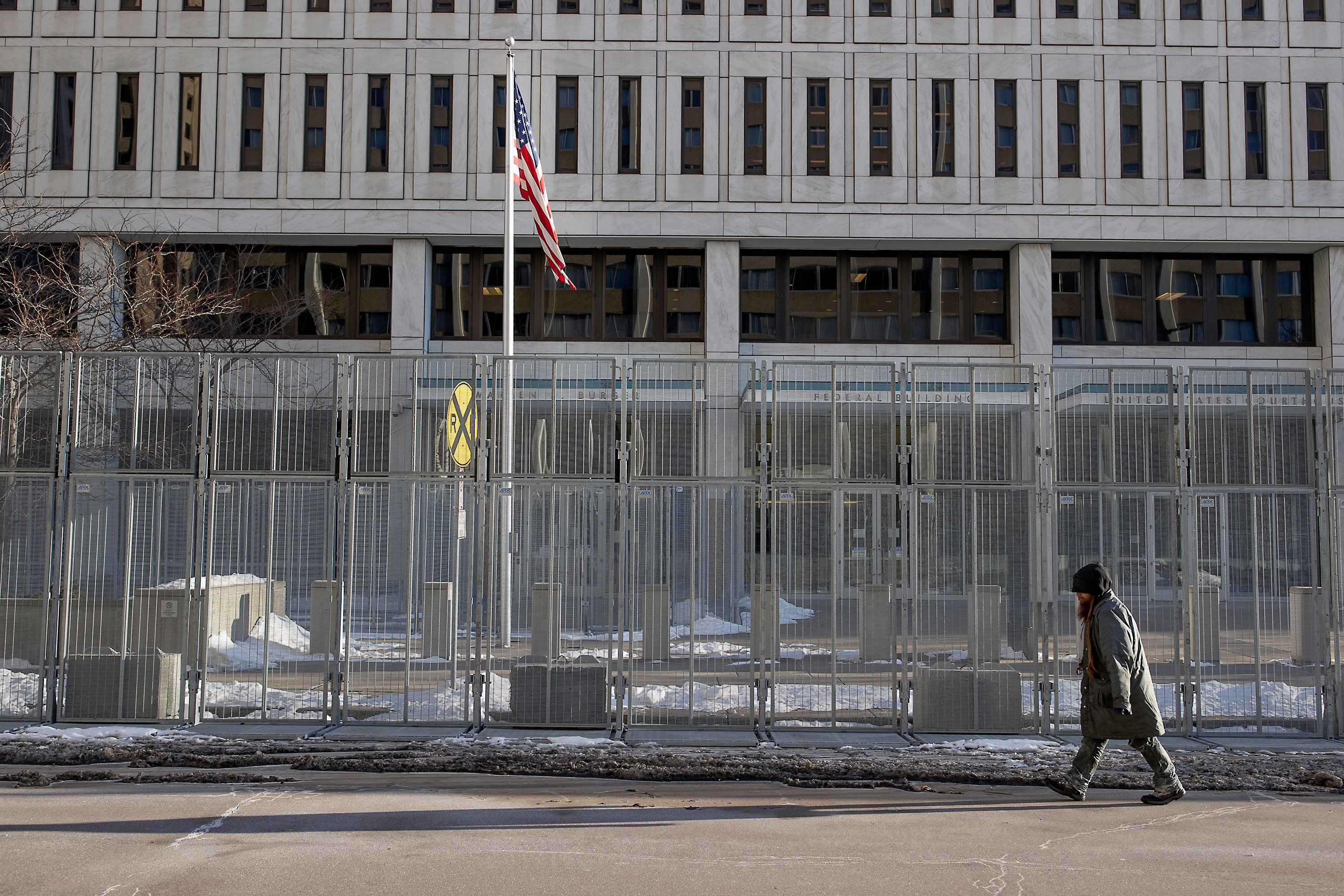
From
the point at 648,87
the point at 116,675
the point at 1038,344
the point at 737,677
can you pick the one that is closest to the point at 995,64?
the point at 1038,344

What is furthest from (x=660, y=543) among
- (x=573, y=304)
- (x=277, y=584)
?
(x=573, y=304)

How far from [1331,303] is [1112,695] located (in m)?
24.9

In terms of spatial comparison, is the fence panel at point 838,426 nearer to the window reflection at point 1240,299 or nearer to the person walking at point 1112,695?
the person walking at point 1112,695

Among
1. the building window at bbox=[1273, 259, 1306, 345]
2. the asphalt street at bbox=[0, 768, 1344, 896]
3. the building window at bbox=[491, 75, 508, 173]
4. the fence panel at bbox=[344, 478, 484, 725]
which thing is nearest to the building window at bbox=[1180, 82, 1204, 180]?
the building window at bbox=[1273, 259, 1306, 345]

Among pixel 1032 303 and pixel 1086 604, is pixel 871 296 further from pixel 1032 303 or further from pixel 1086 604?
pixel 1086 604

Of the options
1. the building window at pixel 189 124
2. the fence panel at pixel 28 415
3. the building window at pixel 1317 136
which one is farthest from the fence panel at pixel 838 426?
the building window at pixel 1317 136

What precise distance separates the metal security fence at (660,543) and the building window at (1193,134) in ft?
A: 63.2

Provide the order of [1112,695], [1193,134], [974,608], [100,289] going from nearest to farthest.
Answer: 1. [1112,695]
2. [974,608]
3. [100,289]
4. [1193,134]

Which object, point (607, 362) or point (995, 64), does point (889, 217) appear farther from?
Result: point (607, 362)

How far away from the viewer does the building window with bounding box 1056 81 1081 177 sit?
88.0 ft

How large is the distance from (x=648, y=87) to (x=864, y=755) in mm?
21512

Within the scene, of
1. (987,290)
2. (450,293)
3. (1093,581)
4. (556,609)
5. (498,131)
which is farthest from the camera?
(987,290)

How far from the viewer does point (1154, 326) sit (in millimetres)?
27844

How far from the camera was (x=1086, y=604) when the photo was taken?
7.57 metres
